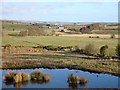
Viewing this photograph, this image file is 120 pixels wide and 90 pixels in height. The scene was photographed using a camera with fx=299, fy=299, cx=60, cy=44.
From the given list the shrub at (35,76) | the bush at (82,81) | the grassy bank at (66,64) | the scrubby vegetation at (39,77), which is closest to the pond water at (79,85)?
the bush at (82,81)

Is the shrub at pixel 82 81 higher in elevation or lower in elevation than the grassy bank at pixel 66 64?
lower

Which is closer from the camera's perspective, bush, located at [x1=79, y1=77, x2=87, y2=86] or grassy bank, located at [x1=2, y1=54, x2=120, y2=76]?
bush, located at [x1=79, y1=77, x2=87, y2=86]

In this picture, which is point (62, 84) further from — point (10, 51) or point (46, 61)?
point (10, 51)

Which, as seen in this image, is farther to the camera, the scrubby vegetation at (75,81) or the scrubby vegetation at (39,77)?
the scrubby vegetation at (39,77)

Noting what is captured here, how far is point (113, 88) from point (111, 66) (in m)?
7.53

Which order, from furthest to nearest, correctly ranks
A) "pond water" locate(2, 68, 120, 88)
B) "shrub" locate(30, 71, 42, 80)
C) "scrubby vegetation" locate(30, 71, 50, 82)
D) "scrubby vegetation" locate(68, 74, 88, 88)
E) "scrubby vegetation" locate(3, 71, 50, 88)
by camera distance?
"shrub" locate(30, 71, 42, 80) → "scrubby vegetation" locate(30, 71, 50, 82) → "scrubby vegetation" locate(3, 71, 50, 88) → "scrubby vegetation" locate(68, 74, 88, 88) → "pond water" locate(2, 68, 120, 88)

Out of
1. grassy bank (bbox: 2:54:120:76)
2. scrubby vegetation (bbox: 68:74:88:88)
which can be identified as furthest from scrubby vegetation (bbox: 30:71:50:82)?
grassy bank (bbox: 2:54:120:76)

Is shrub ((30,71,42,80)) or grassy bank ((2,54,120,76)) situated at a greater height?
grassy bank ((2,54,120,76))

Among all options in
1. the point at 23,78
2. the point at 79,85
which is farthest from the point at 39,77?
the point at 79,85

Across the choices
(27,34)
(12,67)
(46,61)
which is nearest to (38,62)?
(46,61)

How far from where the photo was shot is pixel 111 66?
2639cm

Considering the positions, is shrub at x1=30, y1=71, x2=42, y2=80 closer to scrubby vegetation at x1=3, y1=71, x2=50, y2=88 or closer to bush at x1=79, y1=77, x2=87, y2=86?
scrubby vegetation at x1=3, y1=71, x2=50, y2=88

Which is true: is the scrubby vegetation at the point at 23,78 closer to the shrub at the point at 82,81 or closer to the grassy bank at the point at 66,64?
the shrub at the point at 82,81

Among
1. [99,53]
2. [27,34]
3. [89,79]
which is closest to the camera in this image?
[89,79]
